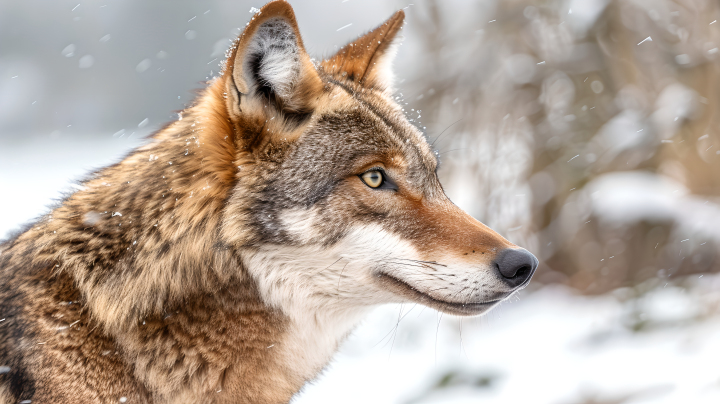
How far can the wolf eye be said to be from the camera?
2.11 metres

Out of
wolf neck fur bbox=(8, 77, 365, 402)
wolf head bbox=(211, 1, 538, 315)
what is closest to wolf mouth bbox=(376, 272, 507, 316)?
wolf head bbox=(211, 1, 538, 315)

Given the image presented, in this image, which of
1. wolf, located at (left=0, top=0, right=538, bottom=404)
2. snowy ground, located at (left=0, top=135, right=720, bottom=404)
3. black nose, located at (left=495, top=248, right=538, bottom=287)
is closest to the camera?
wolf, located at (left=0, top=0, right=538, bottom=404)

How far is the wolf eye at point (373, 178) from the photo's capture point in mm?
2107

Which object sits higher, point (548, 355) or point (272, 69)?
point (272, 69)

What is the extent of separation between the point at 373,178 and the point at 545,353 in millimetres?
4284

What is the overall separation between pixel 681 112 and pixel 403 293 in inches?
222

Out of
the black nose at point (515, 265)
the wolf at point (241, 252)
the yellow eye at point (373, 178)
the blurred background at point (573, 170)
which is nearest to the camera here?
the wolf at point (241, 252)

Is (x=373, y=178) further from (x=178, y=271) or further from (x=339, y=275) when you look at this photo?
(x=178, y=271)

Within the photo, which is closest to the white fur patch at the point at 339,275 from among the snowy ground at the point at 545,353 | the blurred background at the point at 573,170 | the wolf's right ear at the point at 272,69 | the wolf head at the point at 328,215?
the wolf head at the point at 328,215

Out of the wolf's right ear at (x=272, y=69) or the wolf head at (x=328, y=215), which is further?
the wolf head at (x=328, y=215)

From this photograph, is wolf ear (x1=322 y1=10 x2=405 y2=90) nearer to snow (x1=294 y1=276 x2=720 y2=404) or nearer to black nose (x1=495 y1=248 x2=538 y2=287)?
black nose (x1=495 y1=248 x2=538 y2=287)

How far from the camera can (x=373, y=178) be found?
2.13 metres

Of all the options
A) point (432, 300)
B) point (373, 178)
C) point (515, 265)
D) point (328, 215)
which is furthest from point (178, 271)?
point (515, 265)

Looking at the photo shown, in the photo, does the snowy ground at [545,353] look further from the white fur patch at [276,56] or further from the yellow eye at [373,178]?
the white fur patch at [276,56]
